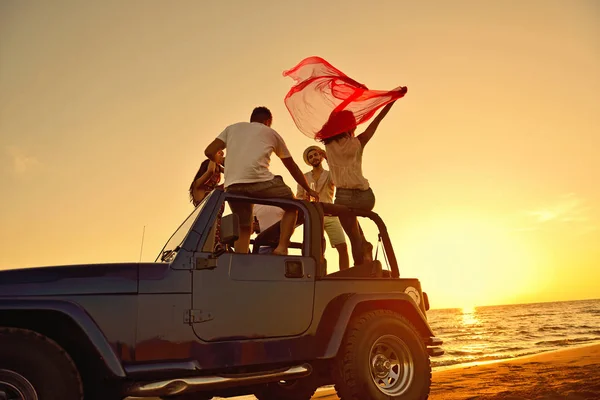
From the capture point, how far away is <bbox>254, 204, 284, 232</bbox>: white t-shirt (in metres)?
6.04

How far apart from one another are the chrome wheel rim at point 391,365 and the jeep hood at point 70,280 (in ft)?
7.65

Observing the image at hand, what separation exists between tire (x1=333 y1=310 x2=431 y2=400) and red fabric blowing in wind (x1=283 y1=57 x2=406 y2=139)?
2338 mm

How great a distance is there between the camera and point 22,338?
3.42 metres

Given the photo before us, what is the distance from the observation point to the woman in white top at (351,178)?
216 inches

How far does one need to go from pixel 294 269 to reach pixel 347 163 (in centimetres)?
158

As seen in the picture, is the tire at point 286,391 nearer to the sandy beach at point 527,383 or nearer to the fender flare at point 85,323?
the sandy beach at point 527,383

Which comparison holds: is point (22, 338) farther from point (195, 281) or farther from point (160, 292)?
point (195, 281)

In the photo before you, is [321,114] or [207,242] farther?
[321,114]

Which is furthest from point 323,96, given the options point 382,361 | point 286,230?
point 382,361

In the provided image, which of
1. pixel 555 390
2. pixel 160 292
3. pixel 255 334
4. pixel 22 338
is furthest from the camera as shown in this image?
pixel 555 390

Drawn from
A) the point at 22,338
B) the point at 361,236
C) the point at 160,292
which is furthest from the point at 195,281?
the point at 361,236

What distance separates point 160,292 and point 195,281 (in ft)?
0.95

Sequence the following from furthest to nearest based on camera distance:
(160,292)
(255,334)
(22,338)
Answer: (255,334), (160,292), (22,338)

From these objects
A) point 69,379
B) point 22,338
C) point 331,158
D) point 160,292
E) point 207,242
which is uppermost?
point 331,158
